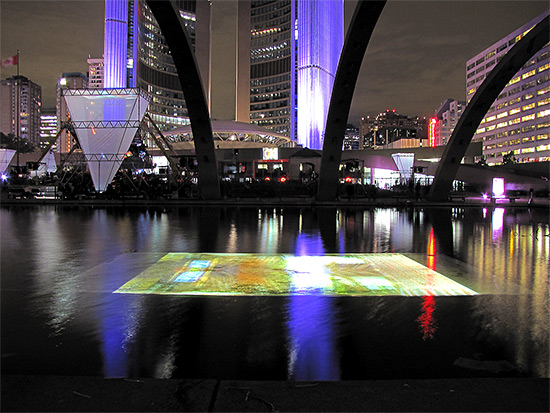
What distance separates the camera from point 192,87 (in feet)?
85.7

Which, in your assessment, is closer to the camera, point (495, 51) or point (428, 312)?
point (428, 312)

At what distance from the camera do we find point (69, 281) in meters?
7.07

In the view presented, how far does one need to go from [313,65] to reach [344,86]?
96985mm

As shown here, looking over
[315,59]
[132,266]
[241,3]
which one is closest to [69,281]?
[132,266]

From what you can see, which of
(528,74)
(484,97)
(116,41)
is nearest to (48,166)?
(484,97)

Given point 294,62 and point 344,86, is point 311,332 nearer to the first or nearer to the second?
point 344,86

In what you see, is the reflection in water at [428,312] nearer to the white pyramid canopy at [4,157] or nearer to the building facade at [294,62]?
the white pyramid canopy at [4,157]

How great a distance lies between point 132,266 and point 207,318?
12.3 ft

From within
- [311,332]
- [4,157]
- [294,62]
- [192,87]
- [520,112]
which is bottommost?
[311,332]

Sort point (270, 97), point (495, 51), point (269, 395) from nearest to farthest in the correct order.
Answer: point (269, 395) < point (495, 51) < point (270, 97)

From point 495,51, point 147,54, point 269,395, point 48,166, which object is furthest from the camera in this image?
point 147,54

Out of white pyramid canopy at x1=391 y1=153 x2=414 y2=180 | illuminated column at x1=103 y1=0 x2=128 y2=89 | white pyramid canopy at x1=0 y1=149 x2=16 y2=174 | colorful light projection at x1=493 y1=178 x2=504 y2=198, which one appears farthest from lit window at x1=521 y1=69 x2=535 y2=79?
white pyramid canopy at x1=0 y1=149 x2=16 y2=174

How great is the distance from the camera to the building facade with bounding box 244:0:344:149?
4648 inches

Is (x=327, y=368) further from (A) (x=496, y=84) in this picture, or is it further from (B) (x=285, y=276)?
(A) (x=496, y=84)
